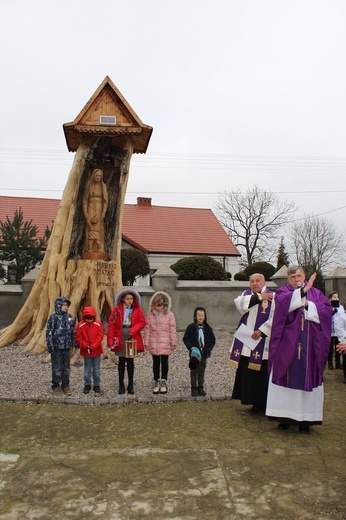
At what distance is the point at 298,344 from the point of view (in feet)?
17.2

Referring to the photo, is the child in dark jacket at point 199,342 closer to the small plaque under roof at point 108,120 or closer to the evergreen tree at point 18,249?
the small plaque under roof at point 108,120

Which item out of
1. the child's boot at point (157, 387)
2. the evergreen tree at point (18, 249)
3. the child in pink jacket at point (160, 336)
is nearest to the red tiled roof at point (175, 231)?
the evergreen tree at point (18, 249)

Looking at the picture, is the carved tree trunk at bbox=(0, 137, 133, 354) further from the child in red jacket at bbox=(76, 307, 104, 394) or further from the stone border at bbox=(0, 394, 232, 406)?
the stone border at bbox=(0, 394, 232, 406)

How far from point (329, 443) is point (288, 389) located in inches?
28.2

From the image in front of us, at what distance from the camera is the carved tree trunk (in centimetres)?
1029

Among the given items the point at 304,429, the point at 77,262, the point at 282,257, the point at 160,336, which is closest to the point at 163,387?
the point at 160,336

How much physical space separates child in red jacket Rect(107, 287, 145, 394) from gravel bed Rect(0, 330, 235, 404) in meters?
0.37

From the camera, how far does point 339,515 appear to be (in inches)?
127

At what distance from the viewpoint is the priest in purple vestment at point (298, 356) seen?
5.12 metres

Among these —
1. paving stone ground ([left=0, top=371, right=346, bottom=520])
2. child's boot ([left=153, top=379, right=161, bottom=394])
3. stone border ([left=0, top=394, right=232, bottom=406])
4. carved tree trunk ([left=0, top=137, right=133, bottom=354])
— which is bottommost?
paving stone ground ([left=0, top=371, right=346, bottom=520])

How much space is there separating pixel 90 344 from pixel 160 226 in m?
26.2

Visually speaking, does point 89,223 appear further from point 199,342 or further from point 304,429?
point 304,429

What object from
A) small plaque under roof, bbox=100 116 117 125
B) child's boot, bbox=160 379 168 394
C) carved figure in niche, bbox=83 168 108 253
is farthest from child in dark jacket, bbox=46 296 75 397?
small plaque under roof, bbox=100 116 117 125

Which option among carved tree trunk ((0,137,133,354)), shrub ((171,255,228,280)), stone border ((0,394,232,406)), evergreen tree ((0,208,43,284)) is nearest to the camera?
stone border ((0,394,232,406))
